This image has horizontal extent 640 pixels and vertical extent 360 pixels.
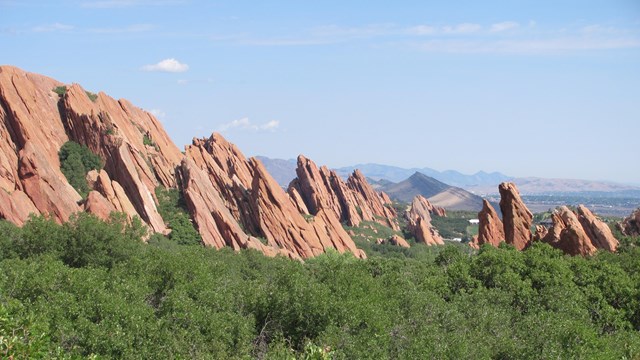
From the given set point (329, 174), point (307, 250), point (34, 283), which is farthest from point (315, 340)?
point (329, 174)

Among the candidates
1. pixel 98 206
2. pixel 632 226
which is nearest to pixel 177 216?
pixel 98 206

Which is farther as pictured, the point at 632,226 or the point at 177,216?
the point at 177,216

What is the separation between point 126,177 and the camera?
97.1 metres

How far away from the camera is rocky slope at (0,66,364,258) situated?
270ft

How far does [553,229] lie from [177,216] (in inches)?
2110

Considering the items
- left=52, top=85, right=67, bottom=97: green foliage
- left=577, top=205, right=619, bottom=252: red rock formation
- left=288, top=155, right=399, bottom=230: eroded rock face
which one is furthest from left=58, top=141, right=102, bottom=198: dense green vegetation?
left=577, top=205, right=619, bottom=252: red rock formation

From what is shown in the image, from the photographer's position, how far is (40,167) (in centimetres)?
8388

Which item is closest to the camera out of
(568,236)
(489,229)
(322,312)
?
(322,312)

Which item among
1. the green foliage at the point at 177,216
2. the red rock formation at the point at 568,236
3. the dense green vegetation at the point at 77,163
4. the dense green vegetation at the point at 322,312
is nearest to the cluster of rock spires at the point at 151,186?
the red rock formation at the point at 568,236

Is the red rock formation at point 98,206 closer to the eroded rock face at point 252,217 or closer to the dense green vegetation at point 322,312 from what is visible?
the eroded rock face at point 252,217

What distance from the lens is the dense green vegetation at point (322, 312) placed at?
31.8 meters

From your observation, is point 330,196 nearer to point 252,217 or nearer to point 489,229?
point 252,217

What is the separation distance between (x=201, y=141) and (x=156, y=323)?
11289 cm

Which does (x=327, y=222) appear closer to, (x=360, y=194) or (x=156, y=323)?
(x=360, y=194)
